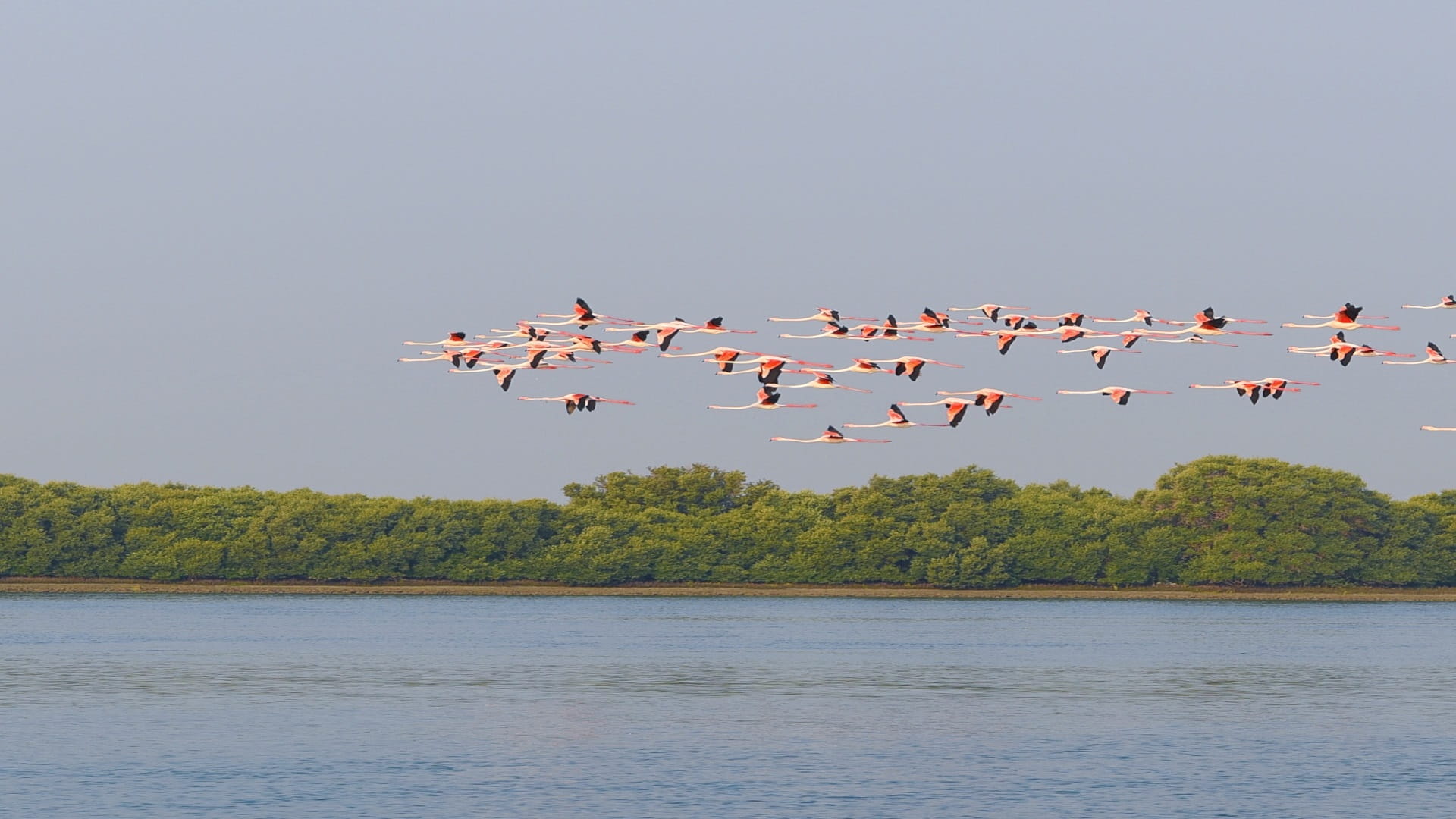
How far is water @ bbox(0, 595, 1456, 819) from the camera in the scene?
209 ft

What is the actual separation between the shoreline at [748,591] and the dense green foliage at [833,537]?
108cm

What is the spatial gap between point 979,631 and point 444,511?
57721mm

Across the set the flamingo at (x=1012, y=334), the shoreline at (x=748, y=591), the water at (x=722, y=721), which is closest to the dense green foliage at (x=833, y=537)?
the shoreline at (x=748, y=591)

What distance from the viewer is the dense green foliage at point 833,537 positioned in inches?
6964

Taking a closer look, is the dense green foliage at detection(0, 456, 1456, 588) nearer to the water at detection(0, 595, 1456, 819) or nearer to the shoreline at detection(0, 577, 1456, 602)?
the shoreline at detection(0, 577, 1456, 602)

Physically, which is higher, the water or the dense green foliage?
the dense green foliage

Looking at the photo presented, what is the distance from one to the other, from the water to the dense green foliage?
29127mm

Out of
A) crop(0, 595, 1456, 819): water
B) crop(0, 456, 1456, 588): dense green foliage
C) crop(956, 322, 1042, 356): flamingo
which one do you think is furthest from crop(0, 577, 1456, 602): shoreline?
crop(956, 322, 1042, 356): flamingo

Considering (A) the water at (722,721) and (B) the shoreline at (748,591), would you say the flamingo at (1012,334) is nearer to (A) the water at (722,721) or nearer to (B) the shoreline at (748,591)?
(A) the water at (722,721)

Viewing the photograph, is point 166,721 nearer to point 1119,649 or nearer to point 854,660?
point 854,660

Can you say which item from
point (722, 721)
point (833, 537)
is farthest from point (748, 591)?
point (722, 721)

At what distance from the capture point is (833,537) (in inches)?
7141

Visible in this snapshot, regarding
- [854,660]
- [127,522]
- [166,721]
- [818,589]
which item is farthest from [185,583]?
[166,721]

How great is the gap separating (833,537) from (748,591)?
909cm
